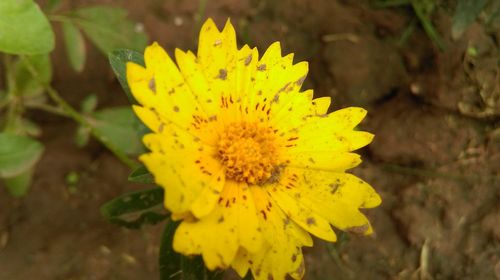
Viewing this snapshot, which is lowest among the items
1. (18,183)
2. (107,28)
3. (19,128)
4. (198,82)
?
(18,183)

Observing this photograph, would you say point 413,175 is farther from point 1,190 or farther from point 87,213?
point 1,190

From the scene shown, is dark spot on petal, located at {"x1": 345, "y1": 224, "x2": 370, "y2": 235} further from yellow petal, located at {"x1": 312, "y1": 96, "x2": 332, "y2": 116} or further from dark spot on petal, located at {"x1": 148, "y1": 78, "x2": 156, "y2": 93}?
dark spot on petal, located at {"x1": 148, "y1": 78, "x2": 156, "y2": 93}

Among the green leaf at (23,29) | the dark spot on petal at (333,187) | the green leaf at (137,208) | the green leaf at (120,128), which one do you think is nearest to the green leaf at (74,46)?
the green leaf at (120,128)

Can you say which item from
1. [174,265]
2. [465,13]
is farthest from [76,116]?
[465,13]

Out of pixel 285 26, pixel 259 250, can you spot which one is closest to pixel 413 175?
pixel 285 26

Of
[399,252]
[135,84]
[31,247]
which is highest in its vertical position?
[135,84]

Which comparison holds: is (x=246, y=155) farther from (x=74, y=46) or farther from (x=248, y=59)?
(x=74, y=46)

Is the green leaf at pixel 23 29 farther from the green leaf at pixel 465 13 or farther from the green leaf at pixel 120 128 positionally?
the green leaf at pixel 465 13
